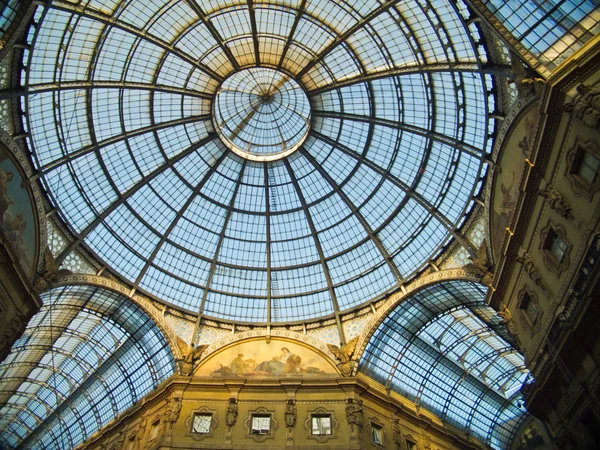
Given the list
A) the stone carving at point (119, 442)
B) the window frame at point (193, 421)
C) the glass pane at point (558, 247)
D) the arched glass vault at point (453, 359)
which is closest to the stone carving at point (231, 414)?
the window frame at point (193, 421)

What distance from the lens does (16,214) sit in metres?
27.5

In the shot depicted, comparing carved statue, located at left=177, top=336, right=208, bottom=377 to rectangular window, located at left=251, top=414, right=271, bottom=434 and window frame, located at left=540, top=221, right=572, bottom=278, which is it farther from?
window frame, located at left=540, top=221, right=572, bottom=278

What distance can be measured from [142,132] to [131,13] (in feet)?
28.9

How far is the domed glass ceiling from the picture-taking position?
29.4 metres

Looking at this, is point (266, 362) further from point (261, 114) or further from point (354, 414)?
point (261, 114)

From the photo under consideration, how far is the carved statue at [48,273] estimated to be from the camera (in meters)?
29.1

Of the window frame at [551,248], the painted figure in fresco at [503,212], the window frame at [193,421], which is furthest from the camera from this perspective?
the window frame at [193,421]

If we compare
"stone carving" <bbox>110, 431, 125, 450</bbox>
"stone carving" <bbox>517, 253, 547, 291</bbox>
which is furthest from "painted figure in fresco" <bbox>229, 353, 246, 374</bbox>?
"stone carving" <bbox>517, 253, 547, 291</bbox>

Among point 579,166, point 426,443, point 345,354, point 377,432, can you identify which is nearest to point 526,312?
point 579,166

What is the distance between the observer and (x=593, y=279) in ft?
62.5

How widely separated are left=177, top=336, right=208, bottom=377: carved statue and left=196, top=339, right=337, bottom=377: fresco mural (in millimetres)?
745

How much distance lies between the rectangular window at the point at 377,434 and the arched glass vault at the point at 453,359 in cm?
488

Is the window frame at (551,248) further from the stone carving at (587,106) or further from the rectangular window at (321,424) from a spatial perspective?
the rectangular window at (321,424)

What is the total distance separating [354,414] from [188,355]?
1333 cm
